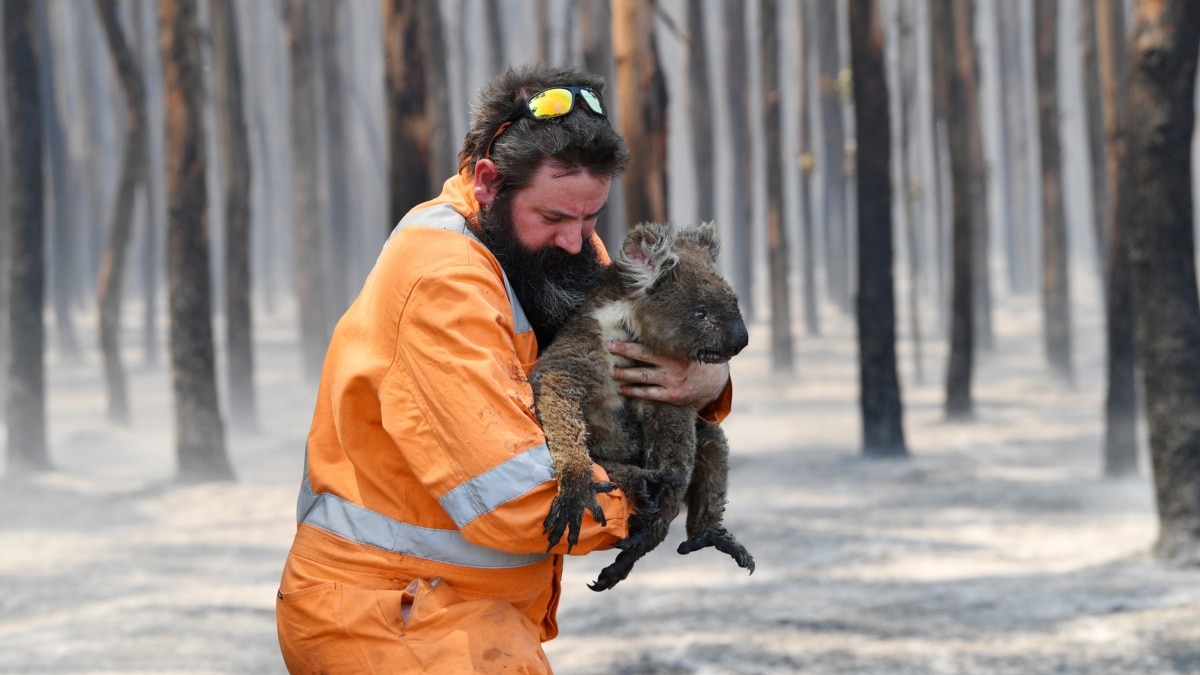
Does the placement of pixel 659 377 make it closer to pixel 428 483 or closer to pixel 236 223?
pixel 428 483

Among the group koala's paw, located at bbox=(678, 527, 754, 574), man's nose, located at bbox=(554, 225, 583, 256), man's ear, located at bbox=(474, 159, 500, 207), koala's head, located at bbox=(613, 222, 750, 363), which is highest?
man's ear, located at bbox=(474, 159, 500, 207)

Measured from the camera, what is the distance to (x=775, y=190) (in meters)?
19.9

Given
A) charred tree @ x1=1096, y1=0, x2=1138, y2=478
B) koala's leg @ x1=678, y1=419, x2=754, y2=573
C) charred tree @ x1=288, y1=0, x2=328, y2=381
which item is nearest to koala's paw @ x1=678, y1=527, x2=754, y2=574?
koala's leg @ x1=678, y1=419, x2=754, y2=573

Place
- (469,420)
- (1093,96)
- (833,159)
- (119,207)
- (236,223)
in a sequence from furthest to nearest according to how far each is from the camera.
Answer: (833,159), (1093,96), (236,223), (119,207), (469,420)

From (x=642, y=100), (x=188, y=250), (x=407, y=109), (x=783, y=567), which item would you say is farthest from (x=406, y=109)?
(x=783, y=567)

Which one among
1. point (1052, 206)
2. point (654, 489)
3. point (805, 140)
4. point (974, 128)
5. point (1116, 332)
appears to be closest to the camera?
point (654, 489)

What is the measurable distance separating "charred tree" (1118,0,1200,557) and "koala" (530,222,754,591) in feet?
17.9

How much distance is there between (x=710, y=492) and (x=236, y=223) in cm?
1544

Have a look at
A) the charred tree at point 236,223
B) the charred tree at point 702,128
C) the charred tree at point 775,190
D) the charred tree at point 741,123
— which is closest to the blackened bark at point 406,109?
the charred tree at point 236,223


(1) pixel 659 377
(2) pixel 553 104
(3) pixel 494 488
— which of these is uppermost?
(2) pixel 553 104

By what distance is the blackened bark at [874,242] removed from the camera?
43.2 feet

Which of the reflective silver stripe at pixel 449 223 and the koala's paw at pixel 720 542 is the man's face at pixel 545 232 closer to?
the reflective silver stripe at pixel 449 223

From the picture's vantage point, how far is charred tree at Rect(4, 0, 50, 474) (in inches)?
538

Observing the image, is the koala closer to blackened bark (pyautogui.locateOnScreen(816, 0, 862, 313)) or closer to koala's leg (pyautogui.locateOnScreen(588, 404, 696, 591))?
koala's leg (pyautogui.locateOnScreen(588, 404, 696, 591))
